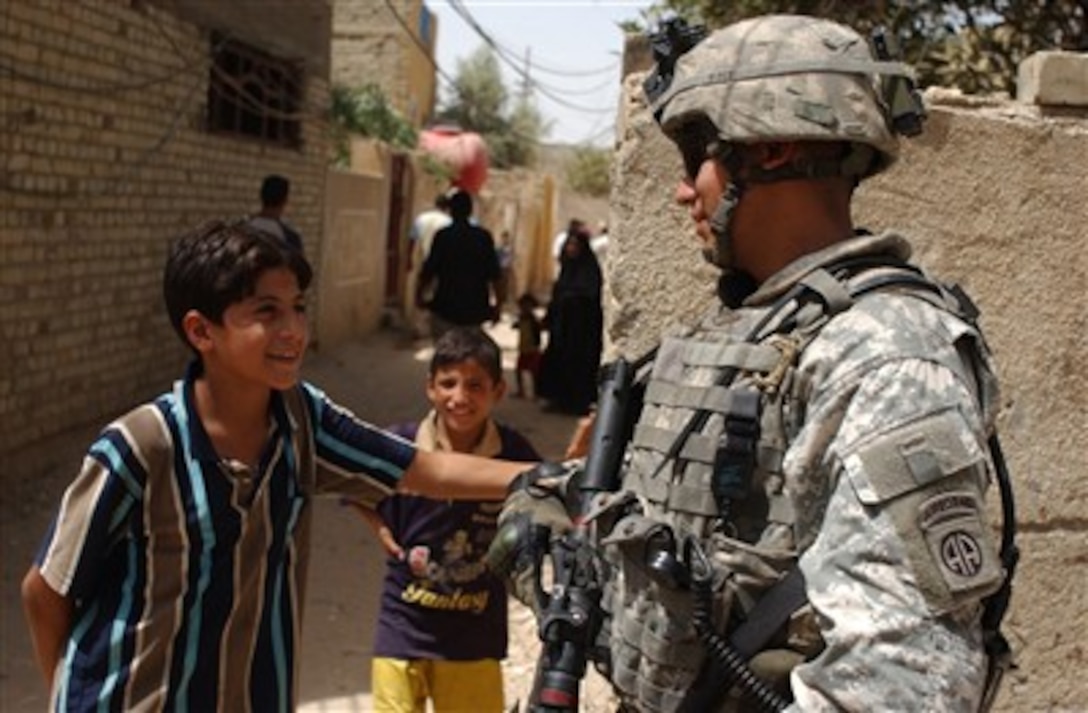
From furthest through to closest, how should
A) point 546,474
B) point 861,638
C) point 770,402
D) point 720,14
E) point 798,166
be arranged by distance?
point 720,14
point 546,474
point 798,166
point 770,402
point 861,638

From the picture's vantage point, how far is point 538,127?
3897cm

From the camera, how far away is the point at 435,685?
117 inches

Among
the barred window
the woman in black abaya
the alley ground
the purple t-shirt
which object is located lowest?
the alley ground

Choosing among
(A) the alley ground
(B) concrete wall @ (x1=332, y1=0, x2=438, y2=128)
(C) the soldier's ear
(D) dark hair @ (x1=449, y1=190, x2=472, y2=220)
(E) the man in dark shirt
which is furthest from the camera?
(B) concrete wall @ (x1=332, y1=0, x2=438, y2=128)

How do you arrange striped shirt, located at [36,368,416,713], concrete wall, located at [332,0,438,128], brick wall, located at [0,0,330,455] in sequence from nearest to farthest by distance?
striped shirt, located at [36,368,416,713] → brick wall, located at [0,0,330,455] → concrete wall, located at [332,0,438,128]

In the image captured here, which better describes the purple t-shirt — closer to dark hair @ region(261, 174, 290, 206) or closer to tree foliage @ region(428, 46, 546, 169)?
dark hair @ region(261, 174, 290, 206)

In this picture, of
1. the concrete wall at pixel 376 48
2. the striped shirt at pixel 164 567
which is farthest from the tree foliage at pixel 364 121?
the striped shirt at pixel 164 567

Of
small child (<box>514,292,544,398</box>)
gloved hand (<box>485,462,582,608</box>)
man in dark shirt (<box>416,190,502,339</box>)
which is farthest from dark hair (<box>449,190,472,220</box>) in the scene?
gloved hand (<box>485,462,582,608</box>)

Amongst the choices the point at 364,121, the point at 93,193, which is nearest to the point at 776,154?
the point at 93,193

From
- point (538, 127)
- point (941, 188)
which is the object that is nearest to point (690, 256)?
point (941, 188)

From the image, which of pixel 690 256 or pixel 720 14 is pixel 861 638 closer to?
pixel 690 256

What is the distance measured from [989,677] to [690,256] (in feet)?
4.53

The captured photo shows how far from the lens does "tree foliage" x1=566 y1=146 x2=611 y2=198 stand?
3356 cm

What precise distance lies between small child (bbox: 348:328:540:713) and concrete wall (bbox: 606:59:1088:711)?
0.50m
